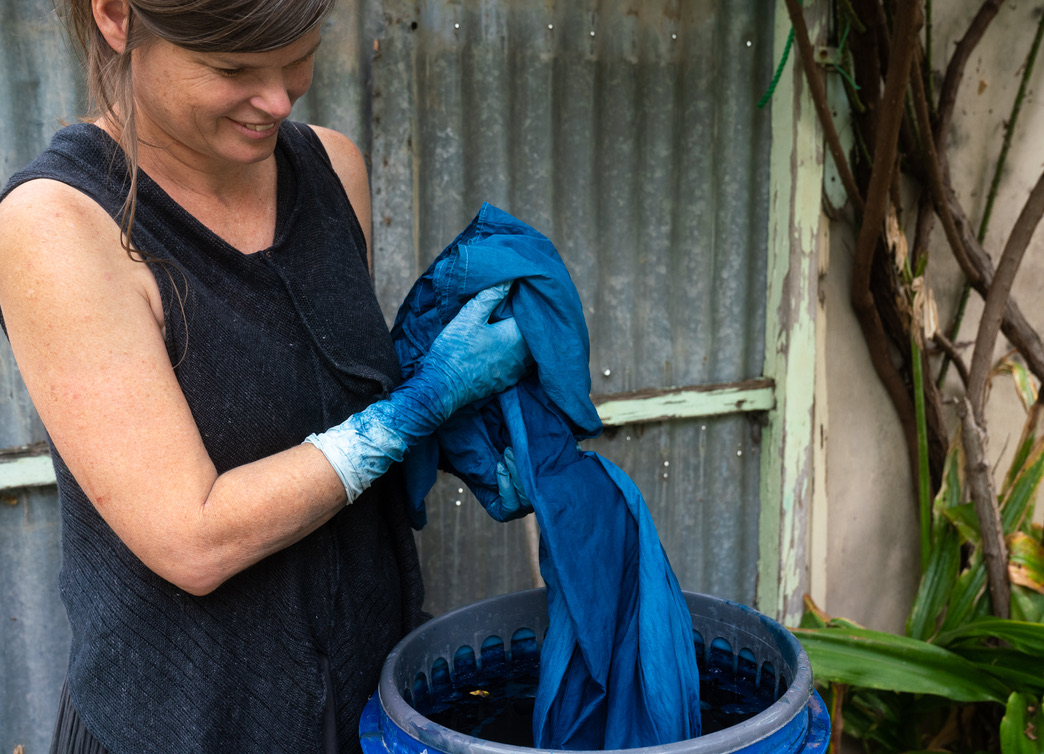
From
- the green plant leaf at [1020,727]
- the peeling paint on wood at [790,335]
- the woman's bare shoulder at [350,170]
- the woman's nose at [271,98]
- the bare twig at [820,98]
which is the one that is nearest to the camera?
the woman's nose at [271,98]

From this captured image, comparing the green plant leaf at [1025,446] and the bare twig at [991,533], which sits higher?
the green plant leaf at [1025,446]

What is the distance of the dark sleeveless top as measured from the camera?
1127 mm

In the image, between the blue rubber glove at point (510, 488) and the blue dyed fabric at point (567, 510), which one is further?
the blue rubber glove at point (510, 488)

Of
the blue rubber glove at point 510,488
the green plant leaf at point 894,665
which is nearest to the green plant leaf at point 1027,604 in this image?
the green plant leaf at point 894,665

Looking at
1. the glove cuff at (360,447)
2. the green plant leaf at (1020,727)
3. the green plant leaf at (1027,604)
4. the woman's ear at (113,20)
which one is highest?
the woman's ear at (113,20)

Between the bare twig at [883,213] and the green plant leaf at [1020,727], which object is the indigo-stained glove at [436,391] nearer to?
the bare twig at [883,213]

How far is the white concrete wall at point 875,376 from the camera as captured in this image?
2.60m

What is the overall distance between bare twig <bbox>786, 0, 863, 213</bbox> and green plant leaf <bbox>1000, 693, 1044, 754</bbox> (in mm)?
1344

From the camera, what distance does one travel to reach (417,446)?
51.9 inches

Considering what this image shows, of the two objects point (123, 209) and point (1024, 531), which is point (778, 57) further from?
point (123, 209)

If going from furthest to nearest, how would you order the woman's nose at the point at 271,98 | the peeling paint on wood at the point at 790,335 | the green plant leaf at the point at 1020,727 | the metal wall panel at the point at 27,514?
the peeling paint on wood at the point at 790,335 → the green plant leaf at the point at 1020,727 → the metal wall panel at the point at 27,514 → the woman's nose at the point at 271,98

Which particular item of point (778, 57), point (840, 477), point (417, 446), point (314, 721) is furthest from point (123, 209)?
point (840, 477)

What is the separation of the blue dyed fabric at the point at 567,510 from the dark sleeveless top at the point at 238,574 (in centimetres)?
17

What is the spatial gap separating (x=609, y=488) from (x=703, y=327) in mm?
1282
